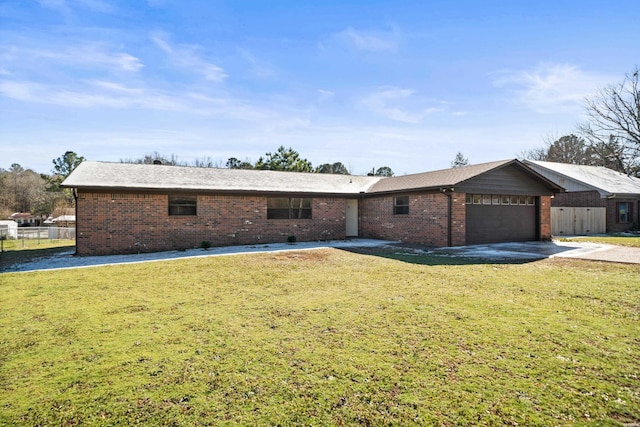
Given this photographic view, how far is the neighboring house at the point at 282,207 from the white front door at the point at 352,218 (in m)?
0.39

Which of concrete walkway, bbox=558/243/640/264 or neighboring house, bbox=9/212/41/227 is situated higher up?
neighboring house, bbox=9/212/41/227

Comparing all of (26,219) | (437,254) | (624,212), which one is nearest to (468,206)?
(437,254)

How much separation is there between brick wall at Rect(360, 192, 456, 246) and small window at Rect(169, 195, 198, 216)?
9.02m

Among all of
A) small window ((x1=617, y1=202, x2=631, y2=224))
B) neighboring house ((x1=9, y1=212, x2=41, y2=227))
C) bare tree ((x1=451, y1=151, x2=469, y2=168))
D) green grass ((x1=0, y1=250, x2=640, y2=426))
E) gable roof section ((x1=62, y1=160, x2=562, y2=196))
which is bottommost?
green grass ((x1=0, y1=250, x2=640, y2=426))

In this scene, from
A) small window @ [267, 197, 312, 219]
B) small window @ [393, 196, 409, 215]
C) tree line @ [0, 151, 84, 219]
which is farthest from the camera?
tree line @ [0, 151, 84, 219]

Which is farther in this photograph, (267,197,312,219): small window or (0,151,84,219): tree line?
(0,151,84,219): tree line

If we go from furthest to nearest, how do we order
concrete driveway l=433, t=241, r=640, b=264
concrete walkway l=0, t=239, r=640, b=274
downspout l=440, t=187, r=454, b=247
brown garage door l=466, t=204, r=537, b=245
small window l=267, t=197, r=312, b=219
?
small window l=267, t=197, r=312, b=219
brown garage door l=466, t=204, r=537, b=245
downspout l=440, t=187, r=454, b=247
concrete driveway l=433, t=241, r=640, b=264
concrete walkway l=0, t=239, r=640, b=274

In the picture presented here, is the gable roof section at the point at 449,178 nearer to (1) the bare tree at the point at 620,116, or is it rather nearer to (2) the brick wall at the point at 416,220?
(2) the brick wall at the point at 416,220

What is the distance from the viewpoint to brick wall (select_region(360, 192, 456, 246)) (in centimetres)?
1480

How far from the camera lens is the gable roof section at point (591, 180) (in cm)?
2373

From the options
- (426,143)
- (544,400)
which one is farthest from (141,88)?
→ (426,143)

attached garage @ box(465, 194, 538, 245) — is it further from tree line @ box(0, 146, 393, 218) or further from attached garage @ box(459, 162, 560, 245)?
tree line @ box(0, 146, 393, 218)

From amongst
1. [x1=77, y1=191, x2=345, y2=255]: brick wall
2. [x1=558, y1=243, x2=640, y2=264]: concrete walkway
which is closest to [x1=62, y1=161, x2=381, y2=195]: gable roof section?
[x1=77, y1=191, x2=345, y2=255]: brick wall

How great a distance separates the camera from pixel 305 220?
17.7 metres
